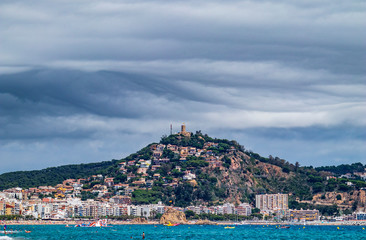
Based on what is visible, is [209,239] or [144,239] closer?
[144,239]

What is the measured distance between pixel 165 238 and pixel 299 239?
98.2 ft

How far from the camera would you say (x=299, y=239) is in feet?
470

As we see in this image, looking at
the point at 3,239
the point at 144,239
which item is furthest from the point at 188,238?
the point at 3,239

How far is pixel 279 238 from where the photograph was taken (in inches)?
5704

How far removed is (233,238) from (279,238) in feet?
33.8

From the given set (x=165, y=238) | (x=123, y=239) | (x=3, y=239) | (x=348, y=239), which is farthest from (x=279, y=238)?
(x=3, y=239)

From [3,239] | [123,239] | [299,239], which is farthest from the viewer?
[299,239]

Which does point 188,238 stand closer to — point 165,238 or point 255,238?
point 165,238

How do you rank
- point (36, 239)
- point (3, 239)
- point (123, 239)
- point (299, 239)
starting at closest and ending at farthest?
1. point (3, 239)
2. point (36, 239)
3. point (123, 239)
4. point (299, 239)

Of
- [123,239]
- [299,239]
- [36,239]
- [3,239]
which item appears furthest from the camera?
[299,239]

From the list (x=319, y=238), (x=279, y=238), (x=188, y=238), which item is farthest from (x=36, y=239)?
(x=319, y=238)

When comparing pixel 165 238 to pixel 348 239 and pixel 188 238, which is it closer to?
pixel 188 238

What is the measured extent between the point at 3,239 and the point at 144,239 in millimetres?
29103

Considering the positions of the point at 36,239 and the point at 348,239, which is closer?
the point at 36,239
